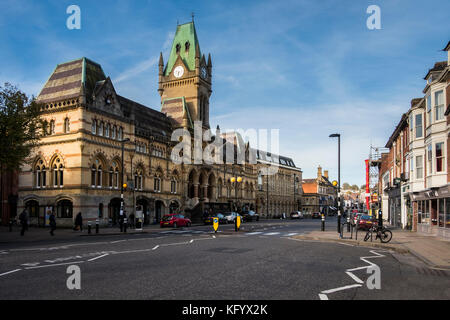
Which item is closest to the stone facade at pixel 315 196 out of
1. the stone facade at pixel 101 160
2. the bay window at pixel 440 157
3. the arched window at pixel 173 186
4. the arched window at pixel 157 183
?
the stone facade at pixel 101 160

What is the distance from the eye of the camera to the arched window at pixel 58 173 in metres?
35.7

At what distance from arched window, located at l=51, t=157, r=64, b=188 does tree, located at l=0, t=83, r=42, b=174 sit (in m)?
9.98

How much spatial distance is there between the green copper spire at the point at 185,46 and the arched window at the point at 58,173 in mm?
30289

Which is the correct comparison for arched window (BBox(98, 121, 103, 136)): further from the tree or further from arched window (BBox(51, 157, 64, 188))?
the tree

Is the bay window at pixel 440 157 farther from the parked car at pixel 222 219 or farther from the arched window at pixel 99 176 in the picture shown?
the arched window at pixel 99 176

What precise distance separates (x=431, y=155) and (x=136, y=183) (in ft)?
95.4

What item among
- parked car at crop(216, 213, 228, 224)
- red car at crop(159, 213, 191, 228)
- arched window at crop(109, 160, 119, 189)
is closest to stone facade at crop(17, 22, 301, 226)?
arched window at crop(109, 160, 119, 189)

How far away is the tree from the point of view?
77.4 ft

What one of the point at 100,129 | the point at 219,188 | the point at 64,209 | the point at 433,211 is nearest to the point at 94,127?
the point at 100,129
